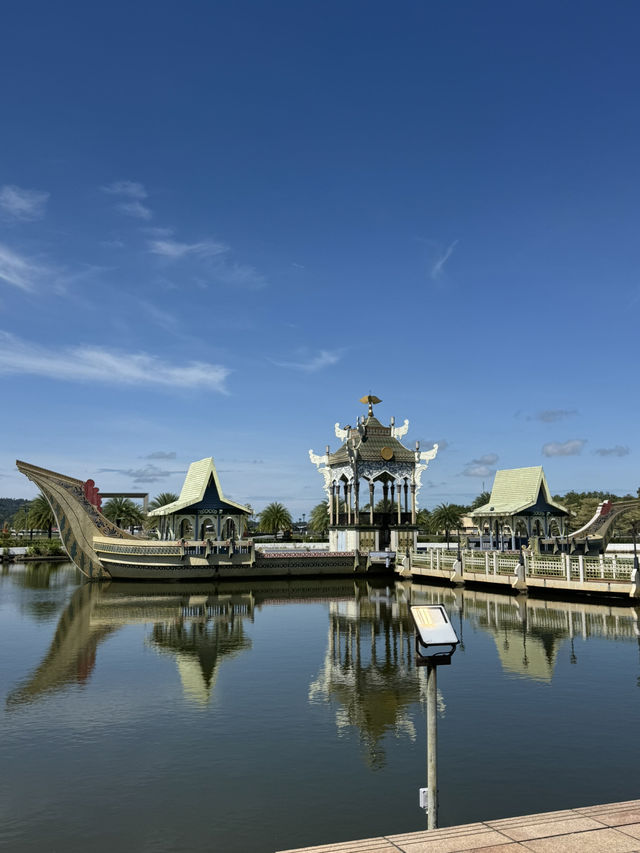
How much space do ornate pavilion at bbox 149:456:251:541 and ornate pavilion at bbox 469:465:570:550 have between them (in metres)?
22.4

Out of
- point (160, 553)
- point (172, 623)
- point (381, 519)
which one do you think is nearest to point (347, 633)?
point (172, 623)

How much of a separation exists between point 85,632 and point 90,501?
96.3ft

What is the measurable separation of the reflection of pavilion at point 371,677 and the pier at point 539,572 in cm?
1006

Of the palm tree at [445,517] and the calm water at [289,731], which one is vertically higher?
the palm tree at [445,517]

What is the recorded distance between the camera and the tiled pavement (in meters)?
7.00

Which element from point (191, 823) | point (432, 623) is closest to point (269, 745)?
point (191, 823)

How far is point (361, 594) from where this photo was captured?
4731 centimetres

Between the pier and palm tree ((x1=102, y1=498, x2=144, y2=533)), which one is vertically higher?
palm tree ((x1=102, y1=498, x2=144, y2=533))

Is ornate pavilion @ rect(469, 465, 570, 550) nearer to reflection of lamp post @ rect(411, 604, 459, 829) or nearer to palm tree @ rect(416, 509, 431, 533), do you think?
palm tree @ rect(416, 509, 431, 533)

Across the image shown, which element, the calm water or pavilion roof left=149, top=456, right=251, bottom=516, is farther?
pavilion roof left=149, top=456, right=251, bottom=516

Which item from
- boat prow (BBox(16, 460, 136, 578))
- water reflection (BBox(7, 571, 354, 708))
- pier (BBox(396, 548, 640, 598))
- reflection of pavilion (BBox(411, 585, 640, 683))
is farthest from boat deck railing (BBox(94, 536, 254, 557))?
reflection of pavilion (BBox(411, 585, 640, 683))

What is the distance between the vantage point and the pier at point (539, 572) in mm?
36531

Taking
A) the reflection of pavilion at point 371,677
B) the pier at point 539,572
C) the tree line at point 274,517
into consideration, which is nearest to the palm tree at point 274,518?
the tree line at point 274,517

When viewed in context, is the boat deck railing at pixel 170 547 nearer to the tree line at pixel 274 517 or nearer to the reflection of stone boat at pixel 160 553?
the reflection of stone boat at pixel 160 553
